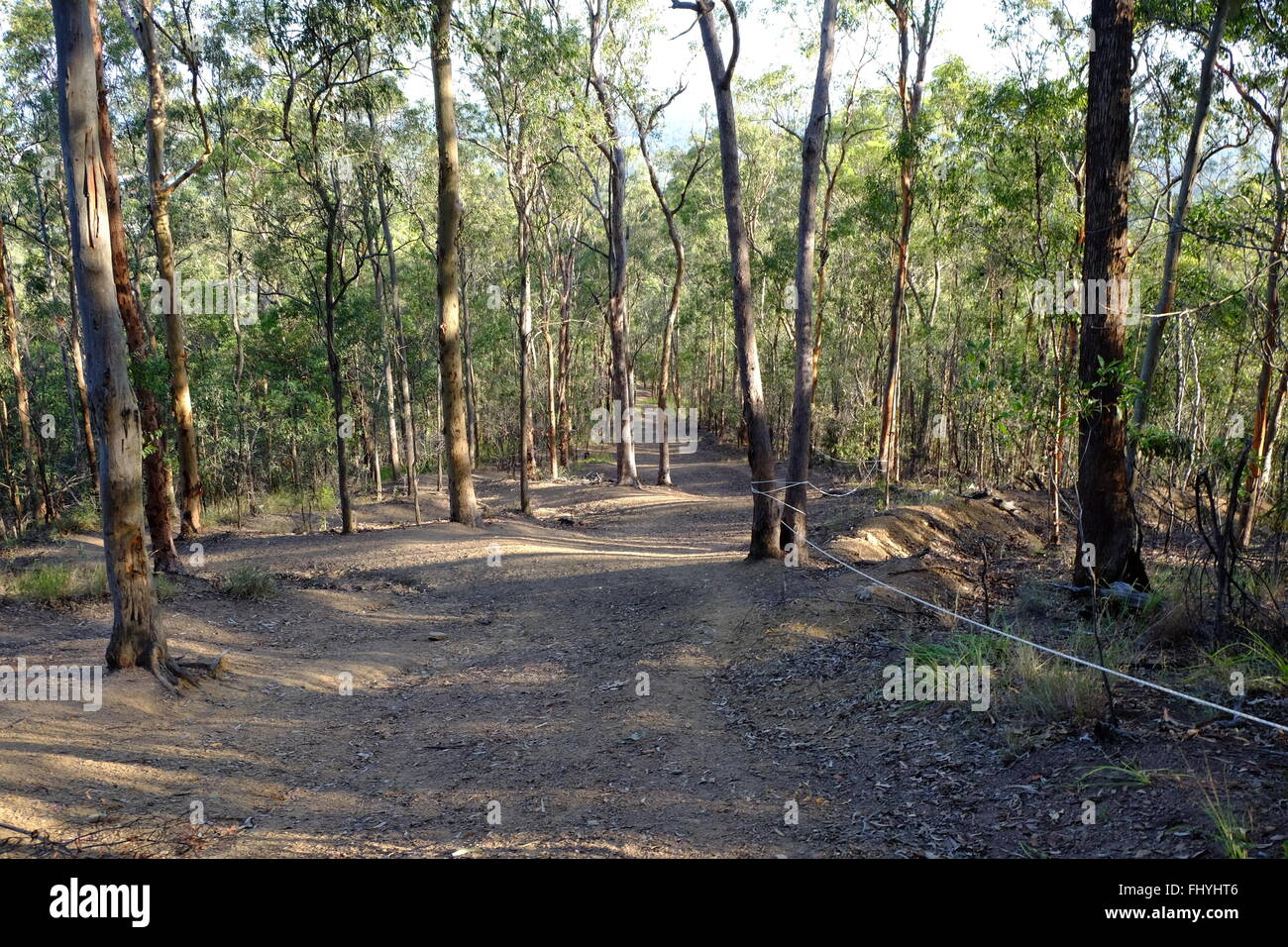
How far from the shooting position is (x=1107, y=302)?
7.14m

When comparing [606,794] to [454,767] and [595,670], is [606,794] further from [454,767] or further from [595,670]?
[595,670]

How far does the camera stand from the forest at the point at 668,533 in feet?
15.4

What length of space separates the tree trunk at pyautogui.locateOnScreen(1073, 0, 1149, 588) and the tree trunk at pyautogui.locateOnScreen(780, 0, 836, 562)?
340cm

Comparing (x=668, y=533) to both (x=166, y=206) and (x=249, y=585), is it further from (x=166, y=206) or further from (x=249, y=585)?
(x=166, y=206)

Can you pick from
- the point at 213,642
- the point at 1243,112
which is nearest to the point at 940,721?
the point at 213,642

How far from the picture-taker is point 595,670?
789 cm

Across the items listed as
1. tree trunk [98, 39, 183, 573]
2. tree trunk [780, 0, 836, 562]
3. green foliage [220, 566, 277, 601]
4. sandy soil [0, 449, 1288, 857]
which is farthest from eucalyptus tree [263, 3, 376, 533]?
tree trunk [780, 0, 836, 562]

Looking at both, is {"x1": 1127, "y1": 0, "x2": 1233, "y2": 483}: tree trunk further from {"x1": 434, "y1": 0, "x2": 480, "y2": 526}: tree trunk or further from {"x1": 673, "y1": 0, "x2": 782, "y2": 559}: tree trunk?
{"x1": 434, "y1": 0, "x2": 480, "y2": 526}: tree trunk

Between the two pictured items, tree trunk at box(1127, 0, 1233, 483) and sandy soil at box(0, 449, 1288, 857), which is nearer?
sandy soil at box(0, 449, 1288, 857)

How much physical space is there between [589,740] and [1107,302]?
6153 millimetres

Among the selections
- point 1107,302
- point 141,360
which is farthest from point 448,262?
point 1107,302

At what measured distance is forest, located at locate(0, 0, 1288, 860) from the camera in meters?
4.69
